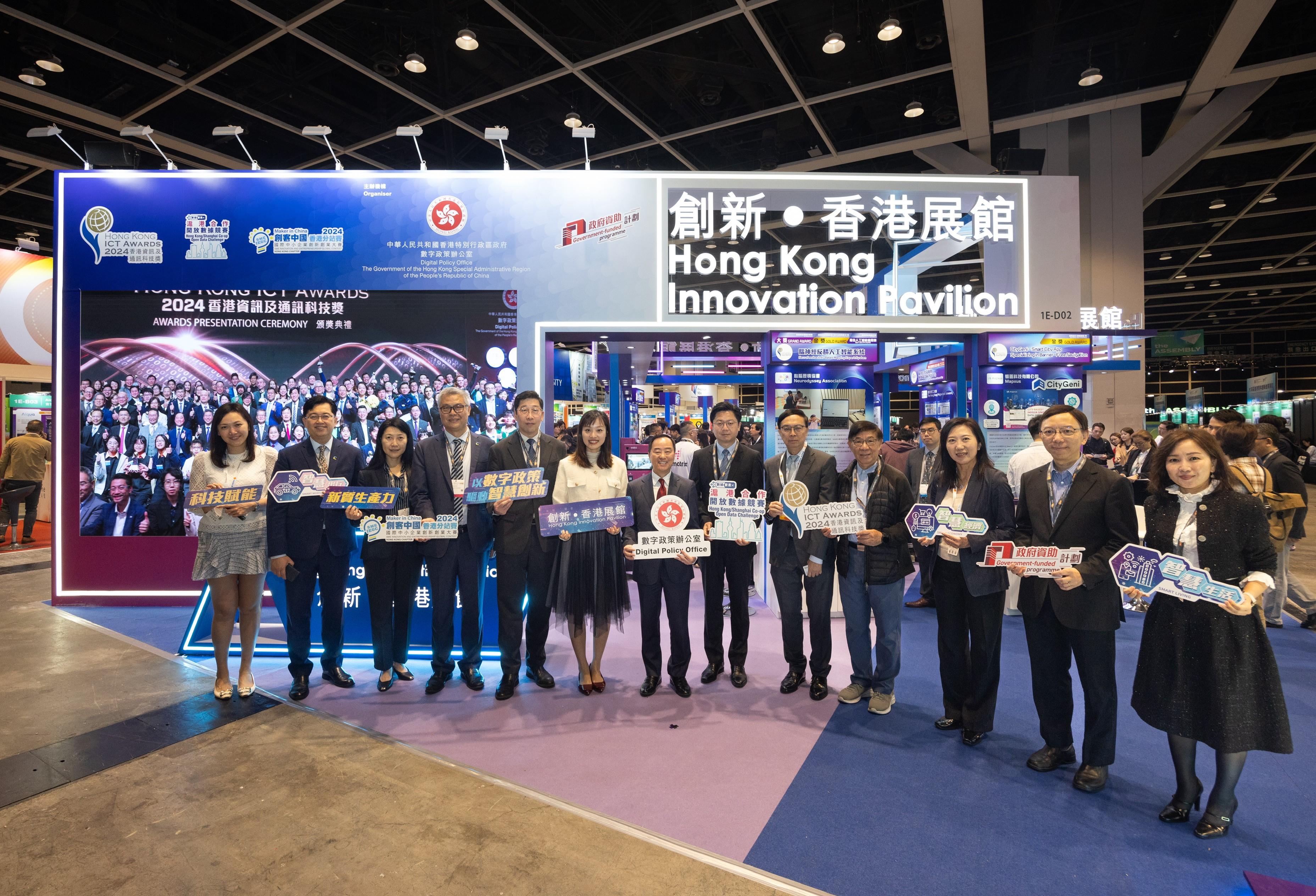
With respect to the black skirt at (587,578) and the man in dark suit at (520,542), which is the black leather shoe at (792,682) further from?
the man in dark suit at (520,542)

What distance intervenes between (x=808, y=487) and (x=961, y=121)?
829 cm

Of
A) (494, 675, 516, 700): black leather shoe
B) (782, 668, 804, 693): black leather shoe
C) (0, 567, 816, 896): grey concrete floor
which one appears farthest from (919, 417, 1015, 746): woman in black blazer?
(494, 675, 516, 700): black leather shoe

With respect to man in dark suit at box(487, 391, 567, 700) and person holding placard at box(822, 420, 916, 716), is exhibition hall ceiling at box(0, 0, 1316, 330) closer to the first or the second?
man in dark suit at box(487, 391, 567, 700)

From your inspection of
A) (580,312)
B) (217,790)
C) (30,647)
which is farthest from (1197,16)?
(30,647)

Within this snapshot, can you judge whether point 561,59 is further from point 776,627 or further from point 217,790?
point 217,790

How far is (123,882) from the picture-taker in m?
2.23

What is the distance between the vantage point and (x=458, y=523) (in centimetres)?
379

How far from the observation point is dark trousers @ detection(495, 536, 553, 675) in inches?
149

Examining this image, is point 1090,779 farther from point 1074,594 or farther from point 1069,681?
point 1074,594

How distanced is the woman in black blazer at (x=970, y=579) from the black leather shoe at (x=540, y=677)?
2314 millimetres

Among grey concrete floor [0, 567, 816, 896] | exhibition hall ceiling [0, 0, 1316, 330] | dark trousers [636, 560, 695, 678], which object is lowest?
grey concrete floor [0, 567, 816, 896]

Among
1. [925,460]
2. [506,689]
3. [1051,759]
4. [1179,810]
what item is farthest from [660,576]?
[1179,810]

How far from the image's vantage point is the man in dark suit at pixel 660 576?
3.72 metres

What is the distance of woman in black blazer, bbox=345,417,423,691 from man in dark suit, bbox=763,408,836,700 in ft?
7.30
